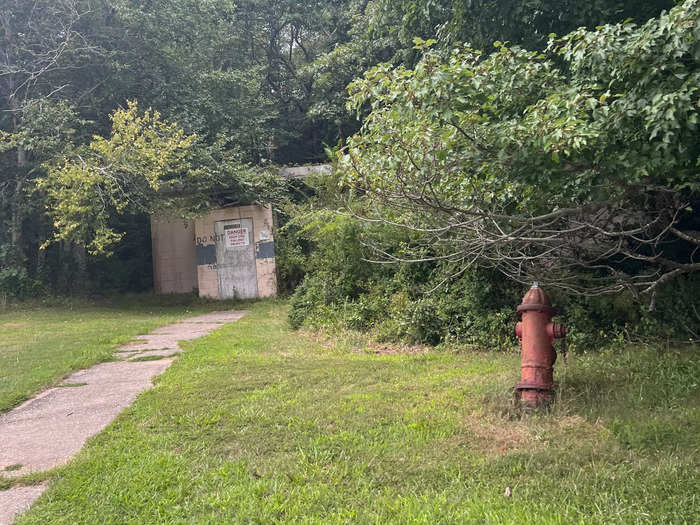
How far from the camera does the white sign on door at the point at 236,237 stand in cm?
1714

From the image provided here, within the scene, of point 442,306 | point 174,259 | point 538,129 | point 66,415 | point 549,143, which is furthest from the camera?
point 174,259

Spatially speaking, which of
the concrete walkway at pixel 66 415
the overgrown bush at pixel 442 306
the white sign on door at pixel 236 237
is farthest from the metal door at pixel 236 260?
the concrete walkway at pixel 66 415

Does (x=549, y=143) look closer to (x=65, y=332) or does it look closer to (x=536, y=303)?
(x=536, y=303)

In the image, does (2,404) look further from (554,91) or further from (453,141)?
(554,91)

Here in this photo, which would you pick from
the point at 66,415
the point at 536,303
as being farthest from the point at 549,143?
the point at 66,415

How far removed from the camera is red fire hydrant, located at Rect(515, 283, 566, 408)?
14.7ft

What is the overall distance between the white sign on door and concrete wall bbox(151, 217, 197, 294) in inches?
134

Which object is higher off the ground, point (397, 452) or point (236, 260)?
point (236, 260)

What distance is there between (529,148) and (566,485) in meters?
2.17

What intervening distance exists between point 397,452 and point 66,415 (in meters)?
3.12

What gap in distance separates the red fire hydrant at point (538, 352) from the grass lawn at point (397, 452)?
0.18 m

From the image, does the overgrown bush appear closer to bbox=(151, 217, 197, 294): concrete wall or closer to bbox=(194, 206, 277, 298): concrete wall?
bbox=(194, 206, 277, 298): concrete wall

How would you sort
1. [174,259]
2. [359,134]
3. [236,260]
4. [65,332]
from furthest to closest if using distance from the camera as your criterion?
[174,259] < [236,260] < [65,332] < [359,134]

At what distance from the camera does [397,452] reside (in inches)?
146
